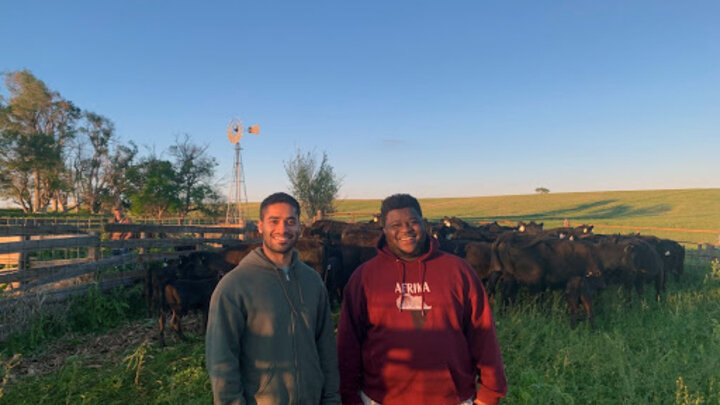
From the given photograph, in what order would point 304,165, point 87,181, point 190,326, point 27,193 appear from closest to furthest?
1. point 190,326
2. point 304,165
3. point 27,193
4. point 87,181

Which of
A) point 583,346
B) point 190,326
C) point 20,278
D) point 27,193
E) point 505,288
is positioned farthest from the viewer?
point 27,193

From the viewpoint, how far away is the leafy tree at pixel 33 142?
38156 mm

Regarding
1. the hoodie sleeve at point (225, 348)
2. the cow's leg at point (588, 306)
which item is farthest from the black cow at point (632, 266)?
the hoodie sleeve at point (225, 348)

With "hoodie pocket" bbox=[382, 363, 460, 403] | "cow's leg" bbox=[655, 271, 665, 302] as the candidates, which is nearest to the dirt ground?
"hoodie pocket" bbox=[382, 363, 460, 403]

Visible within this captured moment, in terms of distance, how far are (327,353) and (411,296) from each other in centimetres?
63

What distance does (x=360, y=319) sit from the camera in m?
2.62

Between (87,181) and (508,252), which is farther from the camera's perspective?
(87,181)

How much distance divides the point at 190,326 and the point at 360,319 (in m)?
6.18

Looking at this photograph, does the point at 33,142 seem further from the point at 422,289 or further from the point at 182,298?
the point at 422,289

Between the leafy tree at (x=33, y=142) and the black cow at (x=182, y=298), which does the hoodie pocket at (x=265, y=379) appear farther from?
the leafy tree at (x=33, y=142)

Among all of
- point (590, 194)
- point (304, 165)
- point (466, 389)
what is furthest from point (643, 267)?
point (590, 194)

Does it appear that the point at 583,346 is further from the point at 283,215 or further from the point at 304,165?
the point at 304,165

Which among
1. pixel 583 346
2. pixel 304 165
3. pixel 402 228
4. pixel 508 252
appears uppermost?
pixel 304 165

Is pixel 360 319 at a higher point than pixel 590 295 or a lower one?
higher
